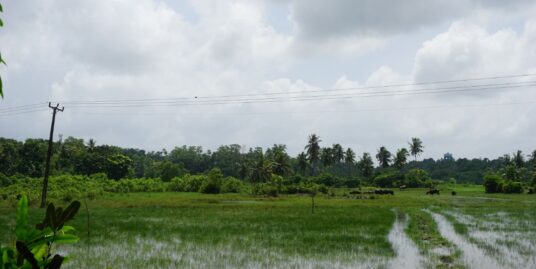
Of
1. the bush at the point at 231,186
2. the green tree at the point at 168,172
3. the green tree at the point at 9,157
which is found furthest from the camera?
the green tree at the point at 168,172

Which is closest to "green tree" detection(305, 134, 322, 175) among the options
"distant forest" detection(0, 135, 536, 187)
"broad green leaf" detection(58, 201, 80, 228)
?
"distant forest" detection(0, 135, 536, 187)

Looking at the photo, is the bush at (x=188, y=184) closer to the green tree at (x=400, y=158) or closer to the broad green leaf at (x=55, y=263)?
the green tree at (x=400, y=158)

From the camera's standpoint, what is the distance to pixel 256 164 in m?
73.0

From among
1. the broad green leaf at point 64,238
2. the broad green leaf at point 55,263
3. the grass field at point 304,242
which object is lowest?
the grass field at point 304,242

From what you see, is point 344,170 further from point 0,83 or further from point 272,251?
point 0,83

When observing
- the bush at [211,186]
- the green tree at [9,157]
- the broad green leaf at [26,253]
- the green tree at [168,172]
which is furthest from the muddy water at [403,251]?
the green tree at [168,172]

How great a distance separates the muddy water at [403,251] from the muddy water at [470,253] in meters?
1.49

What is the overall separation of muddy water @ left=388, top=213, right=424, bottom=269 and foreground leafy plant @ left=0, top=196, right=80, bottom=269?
12412mm

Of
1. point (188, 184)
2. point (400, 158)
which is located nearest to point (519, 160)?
point (400, 158)

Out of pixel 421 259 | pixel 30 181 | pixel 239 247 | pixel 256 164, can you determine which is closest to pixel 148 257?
pixel 239 247

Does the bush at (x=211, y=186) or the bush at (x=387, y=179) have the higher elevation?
the bush at (x=387, y=179)

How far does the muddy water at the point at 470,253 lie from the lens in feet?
42.1

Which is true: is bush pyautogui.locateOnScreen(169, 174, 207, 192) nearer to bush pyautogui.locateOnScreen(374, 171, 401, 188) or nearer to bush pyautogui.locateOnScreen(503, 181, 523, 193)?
bush pyautogui.locateOnScreen(374, 171, 401, 188)

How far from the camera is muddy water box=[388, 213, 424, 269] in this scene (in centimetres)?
1291
